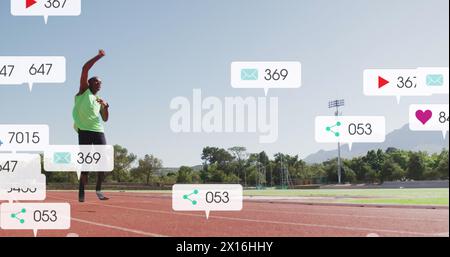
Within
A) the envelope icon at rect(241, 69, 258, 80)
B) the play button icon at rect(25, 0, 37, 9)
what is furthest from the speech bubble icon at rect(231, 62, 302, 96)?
the play button icon at rect(25, 0, 37, 9)

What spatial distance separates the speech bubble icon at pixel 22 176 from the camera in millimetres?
5184

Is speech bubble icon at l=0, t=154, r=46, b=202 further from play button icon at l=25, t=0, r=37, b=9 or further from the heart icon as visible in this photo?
the heart icon

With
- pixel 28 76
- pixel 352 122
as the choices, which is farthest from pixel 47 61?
pixel 352 122

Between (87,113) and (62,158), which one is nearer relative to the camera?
(87,113)

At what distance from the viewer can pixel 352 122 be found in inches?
248

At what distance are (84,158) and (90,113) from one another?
441 mm

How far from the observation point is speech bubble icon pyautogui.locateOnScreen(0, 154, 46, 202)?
5.18 metres

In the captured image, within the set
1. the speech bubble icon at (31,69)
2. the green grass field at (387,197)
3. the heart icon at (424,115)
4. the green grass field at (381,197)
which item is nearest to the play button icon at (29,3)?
the speech bubble icon at (31,69)

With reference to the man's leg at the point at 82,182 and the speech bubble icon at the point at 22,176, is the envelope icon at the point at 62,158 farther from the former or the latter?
the speech bubble icon at the point at 22,176

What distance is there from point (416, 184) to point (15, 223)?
61.1 m

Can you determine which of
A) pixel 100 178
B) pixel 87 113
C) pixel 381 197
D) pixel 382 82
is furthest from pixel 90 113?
pixel 381 197

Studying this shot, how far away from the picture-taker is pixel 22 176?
5.29 metres

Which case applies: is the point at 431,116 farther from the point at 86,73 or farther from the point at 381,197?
the point at 381,197
